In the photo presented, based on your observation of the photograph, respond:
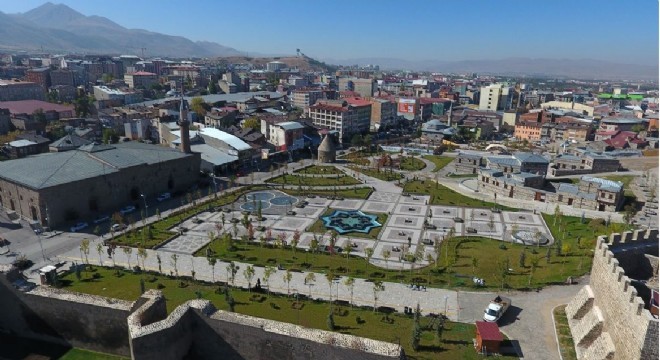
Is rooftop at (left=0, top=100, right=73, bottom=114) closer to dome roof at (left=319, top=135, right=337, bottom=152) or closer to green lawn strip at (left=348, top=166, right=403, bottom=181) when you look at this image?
dome roof at (left=319, top=135, right=337, bottom=152)

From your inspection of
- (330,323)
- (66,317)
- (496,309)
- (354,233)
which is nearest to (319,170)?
(354,233)

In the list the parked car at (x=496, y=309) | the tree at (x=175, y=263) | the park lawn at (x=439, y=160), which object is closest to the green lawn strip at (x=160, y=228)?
the tree at (x=175, y=263)

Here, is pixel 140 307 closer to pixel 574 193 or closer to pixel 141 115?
pixel 574 193

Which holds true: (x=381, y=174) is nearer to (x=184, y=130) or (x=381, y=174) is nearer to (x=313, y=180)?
(x=313, y=180)

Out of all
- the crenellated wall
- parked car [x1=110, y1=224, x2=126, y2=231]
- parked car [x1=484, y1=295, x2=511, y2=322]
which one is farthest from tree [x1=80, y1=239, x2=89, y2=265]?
the crenellated wall

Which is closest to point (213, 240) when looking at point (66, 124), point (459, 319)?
point (459, 319)

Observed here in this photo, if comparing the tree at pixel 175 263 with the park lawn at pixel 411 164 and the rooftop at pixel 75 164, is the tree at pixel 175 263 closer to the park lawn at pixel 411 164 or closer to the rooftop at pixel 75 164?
the rooftop at pixel 75 164
